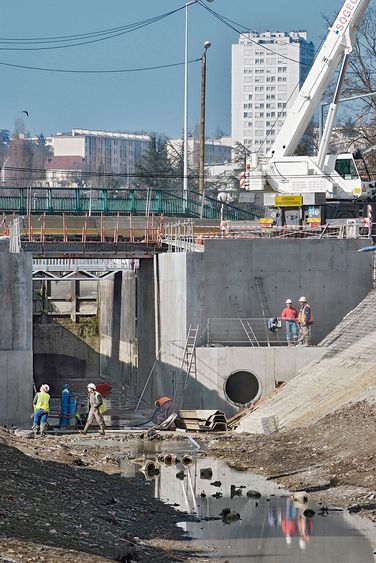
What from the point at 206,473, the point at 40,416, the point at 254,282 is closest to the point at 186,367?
the point at 254,282

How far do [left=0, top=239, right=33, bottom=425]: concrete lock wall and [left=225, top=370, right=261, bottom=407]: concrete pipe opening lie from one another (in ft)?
18.1

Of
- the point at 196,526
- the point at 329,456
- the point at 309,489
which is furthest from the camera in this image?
the point at 329,456

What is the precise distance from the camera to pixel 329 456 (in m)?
29.4

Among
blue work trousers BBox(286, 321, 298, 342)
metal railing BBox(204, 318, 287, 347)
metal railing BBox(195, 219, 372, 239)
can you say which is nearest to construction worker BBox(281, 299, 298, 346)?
blue work trousers BBox(286, 321, 298, 342)

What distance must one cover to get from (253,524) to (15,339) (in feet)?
51.5

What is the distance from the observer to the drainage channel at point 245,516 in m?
22.2

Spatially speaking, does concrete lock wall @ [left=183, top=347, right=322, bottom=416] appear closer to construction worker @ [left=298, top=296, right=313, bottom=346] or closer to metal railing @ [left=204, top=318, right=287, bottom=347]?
construction worker @ [left=298, top=296, right=313, bottom=346]

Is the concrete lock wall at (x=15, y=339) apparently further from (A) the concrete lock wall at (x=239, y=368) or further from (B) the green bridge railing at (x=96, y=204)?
(B) the green bridge railing at (x=96, y=204)

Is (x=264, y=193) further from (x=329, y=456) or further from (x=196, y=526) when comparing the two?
(x=196, y=526)

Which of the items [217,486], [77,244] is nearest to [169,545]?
[217,486]

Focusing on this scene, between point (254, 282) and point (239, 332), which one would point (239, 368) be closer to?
point (239, 332)

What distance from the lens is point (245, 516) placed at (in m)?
25.1

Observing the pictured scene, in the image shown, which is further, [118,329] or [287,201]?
[118,329]

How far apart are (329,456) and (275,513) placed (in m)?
4.49
